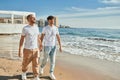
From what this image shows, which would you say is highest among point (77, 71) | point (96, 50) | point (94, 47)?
point (77, 71)

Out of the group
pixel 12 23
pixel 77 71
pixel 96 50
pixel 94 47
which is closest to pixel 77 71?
pixel 77 71

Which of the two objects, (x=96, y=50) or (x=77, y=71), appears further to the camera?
(x=96, y=50)

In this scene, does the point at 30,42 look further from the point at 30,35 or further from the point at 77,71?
the point at 77,71

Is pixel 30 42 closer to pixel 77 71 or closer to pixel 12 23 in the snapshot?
pixel 77 71

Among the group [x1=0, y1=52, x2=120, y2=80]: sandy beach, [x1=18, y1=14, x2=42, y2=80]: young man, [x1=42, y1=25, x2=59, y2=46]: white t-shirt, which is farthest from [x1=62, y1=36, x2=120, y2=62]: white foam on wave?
[x1=18, y1=14, x2=42, y2=80]: young man

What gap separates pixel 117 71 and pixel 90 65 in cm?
141

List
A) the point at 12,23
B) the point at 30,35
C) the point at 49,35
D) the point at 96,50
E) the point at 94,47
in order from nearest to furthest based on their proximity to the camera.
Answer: the point at 30,35
the point at 49,35
the point at 96,50
the point at 94,47
the point at 12,23

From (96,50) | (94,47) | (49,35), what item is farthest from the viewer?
(94,47)

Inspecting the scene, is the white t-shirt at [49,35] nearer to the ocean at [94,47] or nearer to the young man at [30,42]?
the young man at [30,42]

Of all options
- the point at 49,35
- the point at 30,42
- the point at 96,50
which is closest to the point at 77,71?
the point at 49,35

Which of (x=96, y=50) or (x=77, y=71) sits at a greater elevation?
(x=77, y=71)

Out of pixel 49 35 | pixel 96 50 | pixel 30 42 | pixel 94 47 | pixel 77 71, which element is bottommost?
pixel 94 47

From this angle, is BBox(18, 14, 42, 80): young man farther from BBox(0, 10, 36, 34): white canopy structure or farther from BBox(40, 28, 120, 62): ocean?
BBox(0, 10, 36, 34): white canopy structure

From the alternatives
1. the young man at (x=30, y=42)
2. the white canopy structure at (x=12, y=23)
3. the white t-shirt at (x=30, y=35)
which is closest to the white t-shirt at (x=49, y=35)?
the young man at (x=30, y=42)
